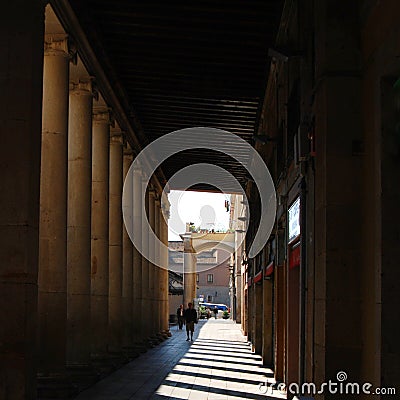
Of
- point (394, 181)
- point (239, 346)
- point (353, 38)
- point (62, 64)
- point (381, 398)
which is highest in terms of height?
point (62, 64)

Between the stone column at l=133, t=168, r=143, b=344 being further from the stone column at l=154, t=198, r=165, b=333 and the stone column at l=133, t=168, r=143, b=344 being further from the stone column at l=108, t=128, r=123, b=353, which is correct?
the stone column at l=154, t=198, r=165, b=333

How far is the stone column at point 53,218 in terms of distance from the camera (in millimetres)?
13266

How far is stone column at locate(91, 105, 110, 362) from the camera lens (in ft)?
60.8

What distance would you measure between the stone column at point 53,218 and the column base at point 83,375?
6.69ft

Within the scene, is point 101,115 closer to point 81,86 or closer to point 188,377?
point 81,86

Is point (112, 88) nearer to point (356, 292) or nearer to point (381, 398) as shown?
point (356, 292)

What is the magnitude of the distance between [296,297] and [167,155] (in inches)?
625

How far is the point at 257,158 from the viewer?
24.8 metres

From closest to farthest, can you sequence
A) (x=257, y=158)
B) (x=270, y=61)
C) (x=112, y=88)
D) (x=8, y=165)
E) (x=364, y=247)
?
(x=364, y=247) → (x=8, y=165) → (x=270, y=61) → (x=112, y=88) → (x=257, y=158)

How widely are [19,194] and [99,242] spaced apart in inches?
355

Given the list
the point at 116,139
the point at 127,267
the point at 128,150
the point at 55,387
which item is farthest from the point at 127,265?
the point at 55,387

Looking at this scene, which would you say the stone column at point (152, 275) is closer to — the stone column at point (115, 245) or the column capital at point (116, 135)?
the stone column at point (115, 245)

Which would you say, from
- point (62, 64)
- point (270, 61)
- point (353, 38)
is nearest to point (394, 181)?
point (353, 38)

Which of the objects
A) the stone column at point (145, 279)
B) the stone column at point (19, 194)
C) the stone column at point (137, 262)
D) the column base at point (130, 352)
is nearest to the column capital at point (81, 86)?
the stone column at point (19, 194)
